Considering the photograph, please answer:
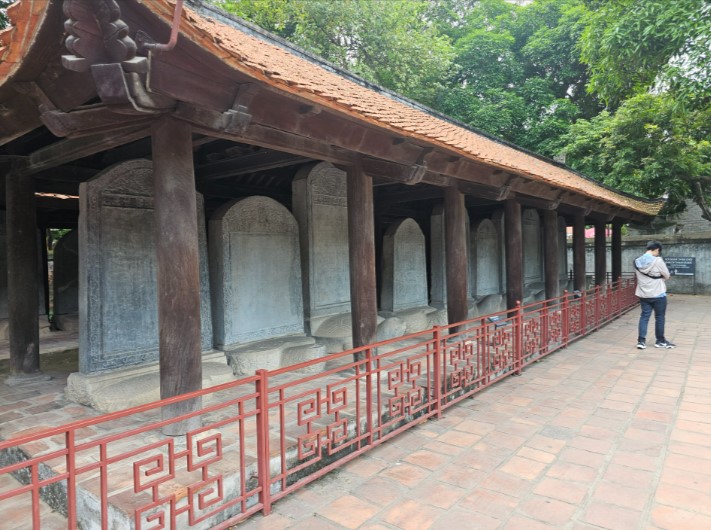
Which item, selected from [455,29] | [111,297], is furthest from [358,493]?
[455,29]

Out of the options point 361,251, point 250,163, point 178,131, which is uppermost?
point 250,163

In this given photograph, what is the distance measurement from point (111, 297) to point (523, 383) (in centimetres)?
434

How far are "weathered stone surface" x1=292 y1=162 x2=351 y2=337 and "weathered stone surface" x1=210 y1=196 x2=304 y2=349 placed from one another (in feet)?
0.62

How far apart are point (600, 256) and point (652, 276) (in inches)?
222

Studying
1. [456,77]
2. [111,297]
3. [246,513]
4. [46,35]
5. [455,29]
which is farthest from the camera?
[455,29]

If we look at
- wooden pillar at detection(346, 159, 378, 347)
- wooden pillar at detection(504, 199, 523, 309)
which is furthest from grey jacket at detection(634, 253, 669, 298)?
wooden pillar at detection(346, 159, 378, 347)

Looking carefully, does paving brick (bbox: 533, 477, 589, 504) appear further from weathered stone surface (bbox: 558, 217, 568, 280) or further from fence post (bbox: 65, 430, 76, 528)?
weathered stone surface (bbox: 558, 217, 568, 280)

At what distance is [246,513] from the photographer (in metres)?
2.49

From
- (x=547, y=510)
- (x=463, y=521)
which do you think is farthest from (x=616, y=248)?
(x=463, y=521)

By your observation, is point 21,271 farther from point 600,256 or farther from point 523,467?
point 600,256

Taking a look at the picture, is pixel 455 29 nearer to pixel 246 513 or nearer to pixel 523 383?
pixel 523 383

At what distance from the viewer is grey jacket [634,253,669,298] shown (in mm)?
6656

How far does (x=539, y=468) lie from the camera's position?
3.10 metres

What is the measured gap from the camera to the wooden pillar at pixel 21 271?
468cm
